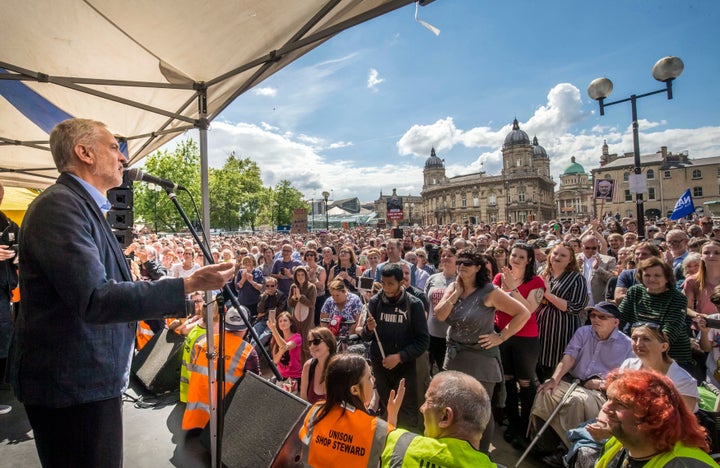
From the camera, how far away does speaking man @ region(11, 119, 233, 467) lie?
1286mm

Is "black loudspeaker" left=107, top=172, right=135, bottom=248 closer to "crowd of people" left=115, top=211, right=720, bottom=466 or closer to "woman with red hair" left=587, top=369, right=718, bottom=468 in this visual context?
"crowd of people" left=115, top=211, right=720, bottom=466

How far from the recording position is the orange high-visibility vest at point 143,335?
20.8 feet

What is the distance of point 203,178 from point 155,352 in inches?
142

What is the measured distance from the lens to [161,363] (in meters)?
5.25

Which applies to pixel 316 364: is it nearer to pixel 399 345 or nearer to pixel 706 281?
pixel 399 345

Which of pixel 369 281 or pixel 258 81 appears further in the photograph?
pixel 369 281

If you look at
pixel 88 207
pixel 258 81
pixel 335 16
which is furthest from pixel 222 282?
pixel 258 81

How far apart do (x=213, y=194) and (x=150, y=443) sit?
39.2 m

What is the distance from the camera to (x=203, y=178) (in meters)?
3.27

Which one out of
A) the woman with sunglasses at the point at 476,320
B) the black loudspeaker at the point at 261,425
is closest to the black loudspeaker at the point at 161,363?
the black loudspeaker at the point at 261,425

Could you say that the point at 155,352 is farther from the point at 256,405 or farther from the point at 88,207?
the point at 88,207

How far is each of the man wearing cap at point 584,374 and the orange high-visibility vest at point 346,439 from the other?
1.99 meters

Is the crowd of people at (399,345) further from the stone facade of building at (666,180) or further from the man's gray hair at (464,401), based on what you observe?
the stone facade of building at (666,180)

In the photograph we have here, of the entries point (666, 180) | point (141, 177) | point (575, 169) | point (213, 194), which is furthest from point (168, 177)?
point (575, 169)
